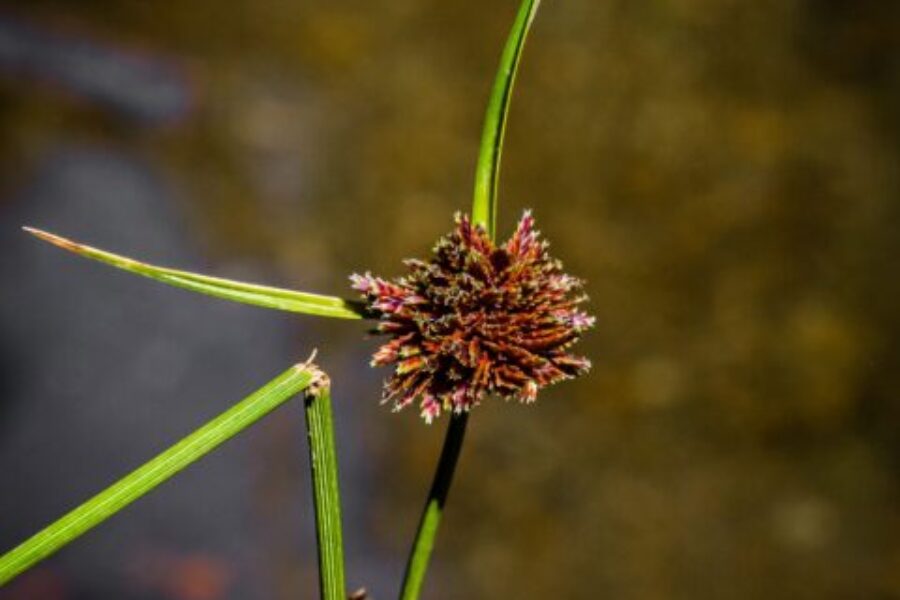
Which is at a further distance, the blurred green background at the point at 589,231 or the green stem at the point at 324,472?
the blurred green background at the point at 589,231

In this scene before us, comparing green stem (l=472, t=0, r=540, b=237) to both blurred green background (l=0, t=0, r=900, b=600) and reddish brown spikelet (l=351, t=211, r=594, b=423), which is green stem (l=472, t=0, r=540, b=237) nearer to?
reddish brown spikelet (l=351, t=211, r=594, b=423)

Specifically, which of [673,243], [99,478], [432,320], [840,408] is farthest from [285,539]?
[432,320]

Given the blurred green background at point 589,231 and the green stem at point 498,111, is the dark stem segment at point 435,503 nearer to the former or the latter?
the green stem at point 498,111

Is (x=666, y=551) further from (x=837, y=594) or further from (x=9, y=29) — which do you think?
(x=9, y=29)

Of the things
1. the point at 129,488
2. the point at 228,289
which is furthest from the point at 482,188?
the point at 129,488

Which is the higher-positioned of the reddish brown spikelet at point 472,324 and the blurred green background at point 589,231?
the blurred green background at point 589,231

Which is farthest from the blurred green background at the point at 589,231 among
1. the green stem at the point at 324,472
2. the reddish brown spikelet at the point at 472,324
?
the green stem at the point at 324,472
